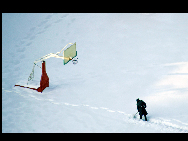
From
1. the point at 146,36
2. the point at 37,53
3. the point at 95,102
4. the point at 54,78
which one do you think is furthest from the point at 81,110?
the point at 146,36

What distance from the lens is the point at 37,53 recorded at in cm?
1132

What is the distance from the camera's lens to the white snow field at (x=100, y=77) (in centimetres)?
830

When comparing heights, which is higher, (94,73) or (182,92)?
(94,73)

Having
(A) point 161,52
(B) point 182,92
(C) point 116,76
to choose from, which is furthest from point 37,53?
(B) point 182,92

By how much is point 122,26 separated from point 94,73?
2.67 meters

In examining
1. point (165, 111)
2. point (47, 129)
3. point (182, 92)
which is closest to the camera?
point (47, 129)

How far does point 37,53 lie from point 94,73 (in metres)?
2.02

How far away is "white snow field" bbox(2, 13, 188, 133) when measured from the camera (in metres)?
8.30

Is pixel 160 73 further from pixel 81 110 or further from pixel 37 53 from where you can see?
pixel 37 53

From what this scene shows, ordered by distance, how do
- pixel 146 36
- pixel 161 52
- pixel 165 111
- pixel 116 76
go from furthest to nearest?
pixel 146 36 < pixel 161 52 < pixel 116 76 < pixel 165 111

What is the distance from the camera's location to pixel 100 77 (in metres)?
10.1

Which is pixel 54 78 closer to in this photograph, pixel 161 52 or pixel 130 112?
pixel 130 112

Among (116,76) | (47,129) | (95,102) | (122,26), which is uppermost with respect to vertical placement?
(122,26)

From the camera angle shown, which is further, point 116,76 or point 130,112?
point 116,76
